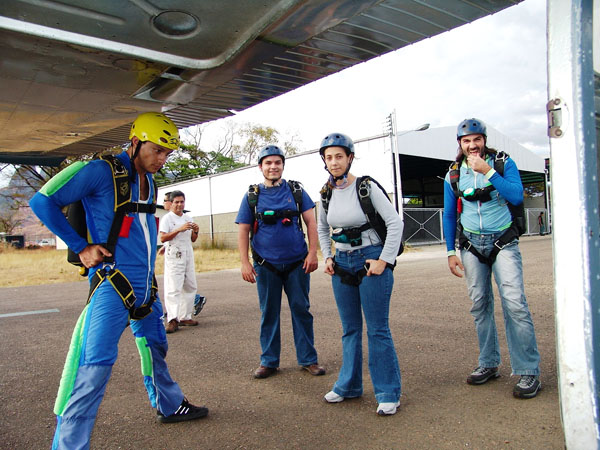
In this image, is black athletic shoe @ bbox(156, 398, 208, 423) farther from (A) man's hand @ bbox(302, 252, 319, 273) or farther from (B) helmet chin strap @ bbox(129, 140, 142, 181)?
(B) helmet chin strap @ bbox(129, 140, 142, 181)

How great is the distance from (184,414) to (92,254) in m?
1.45

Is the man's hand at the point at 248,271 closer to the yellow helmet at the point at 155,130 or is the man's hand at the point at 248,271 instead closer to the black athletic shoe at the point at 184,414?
the black athletic shoe at the point at 184,414

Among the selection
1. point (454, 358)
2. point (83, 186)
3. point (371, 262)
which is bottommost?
point (454, 358)

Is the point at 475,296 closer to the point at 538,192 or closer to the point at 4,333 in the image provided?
the point at 4,333

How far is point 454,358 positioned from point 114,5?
4140 mm

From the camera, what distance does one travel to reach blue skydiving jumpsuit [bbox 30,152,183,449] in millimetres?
2432

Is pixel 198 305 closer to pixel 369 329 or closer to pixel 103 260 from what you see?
pixel 369 329

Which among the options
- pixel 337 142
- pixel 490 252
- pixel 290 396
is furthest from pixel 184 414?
pixel 490 252

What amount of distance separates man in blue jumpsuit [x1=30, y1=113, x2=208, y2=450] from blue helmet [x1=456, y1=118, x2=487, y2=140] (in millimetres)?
2307

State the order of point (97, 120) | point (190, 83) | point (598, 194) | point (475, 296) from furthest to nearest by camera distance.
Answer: point (475, 296)
point (97, 120)
point (190, 83)
point (598, 194)

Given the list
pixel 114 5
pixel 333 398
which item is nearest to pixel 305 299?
pixel 333 398

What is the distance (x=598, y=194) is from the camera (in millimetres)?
1467

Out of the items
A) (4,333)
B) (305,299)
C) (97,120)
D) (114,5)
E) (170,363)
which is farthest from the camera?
(4,333)

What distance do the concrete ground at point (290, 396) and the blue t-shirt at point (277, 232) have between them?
1.13m
